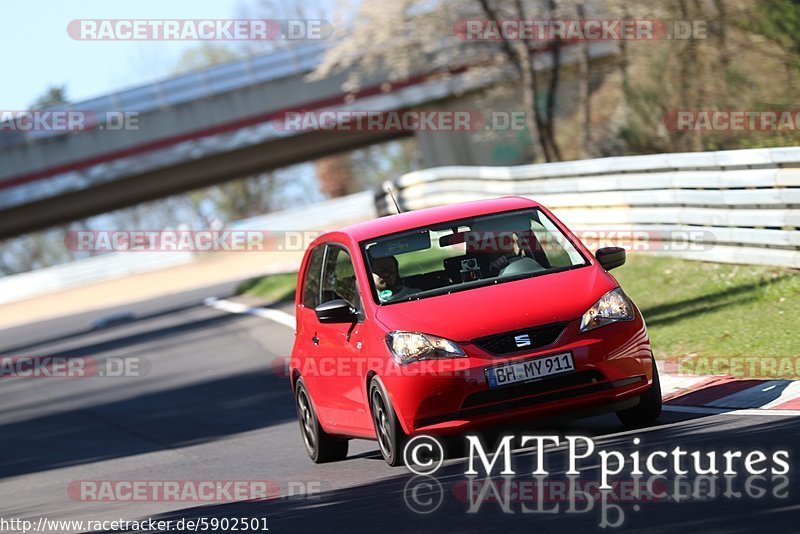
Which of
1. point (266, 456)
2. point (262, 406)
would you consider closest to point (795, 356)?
point (266, 456)

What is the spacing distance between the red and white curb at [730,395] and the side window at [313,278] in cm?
265

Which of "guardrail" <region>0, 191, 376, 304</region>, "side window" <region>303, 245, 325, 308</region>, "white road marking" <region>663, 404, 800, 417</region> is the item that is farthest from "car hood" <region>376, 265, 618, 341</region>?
"guardrail" <region>0, 191, 376, 304</region>

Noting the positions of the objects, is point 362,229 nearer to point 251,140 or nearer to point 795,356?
point 795,356

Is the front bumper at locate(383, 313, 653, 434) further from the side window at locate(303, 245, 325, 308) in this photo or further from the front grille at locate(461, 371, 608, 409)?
the side window at locate(303, 245, 325, 308)

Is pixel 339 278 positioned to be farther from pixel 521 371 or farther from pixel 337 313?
pixel 521 371

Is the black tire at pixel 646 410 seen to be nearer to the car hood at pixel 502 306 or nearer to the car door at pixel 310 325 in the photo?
the car hood at pixel 502 306

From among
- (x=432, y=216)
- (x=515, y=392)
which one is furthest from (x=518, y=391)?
(x=432, y=216)

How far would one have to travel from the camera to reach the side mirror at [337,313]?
9.80 meters

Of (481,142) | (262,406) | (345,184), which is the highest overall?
(262,406)

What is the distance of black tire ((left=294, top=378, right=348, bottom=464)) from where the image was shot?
10.8 m

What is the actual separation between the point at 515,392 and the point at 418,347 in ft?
2.14

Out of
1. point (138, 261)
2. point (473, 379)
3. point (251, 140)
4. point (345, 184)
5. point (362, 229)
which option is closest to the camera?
point (473, 379)

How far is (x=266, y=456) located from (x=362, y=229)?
7.72ft

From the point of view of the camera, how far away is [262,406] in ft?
49.9
